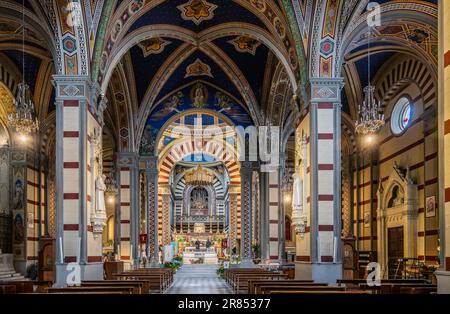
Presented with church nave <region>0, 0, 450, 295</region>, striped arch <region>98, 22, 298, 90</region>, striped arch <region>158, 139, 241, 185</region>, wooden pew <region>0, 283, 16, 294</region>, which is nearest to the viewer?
wooden pew <region>0, 283, 16, 294</region>

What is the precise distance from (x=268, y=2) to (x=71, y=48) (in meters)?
5.00

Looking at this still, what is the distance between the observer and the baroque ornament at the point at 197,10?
16219 mm

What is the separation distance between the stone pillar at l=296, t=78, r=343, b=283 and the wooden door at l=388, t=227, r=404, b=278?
594cm

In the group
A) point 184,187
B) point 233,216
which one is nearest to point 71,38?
point 233,216

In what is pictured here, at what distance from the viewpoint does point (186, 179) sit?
4184 cm

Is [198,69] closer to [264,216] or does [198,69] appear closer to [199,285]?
[264,216]

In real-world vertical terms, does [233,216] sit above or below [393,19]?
below

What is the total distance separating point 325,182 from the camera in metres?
13.1

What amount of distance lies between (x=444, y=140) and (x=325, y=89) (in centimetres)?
679

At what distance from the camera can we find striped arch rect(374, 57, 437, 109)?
16781 mm

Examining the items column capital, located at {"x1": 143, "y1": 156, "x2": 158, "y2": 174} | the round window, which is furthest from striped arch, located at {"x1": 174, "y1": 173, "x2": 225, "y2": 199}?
the round window

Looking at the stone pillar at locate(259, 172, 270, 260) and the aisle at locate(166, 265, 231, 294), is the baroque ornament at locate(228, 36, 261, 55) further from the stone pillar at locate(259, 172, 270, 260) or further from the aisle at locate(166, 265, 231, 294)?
the aisle at locate(166, 265, 231, 294)

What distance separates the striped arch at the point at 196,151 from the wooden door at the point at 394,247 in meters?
12.3
